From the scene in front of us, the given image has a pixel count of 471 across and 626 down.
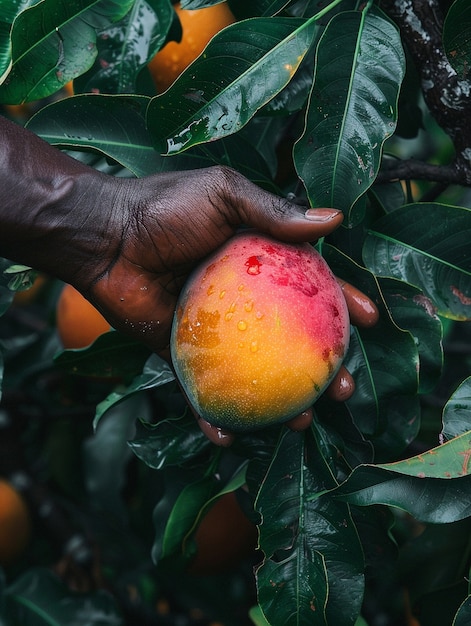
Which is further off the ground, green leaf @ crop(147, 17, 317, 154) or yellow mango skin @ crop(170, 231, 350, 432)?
green leaf @ crop(147, 17, 317, 154)

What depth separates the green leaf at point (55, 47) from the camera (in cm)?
96

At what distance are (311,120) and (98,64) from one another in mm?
388

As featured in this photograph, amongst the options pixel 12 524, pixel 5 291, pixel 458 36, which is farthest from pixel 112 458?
pixel 458 36

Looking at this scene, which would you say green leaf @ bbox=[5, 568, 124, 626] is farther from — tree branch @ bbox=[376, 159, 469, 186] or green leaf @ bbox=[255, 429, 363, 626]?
tree branch @ bbox=[376, 159, 469, 186]

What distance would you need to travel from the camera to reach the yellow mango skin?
31.7 inches

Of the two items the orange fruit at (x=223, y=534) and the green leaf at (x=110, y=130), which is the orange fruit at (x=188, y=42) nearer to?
the green leaf at (x=110, y=130)

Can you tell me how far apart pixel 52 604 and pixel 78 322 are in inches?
25.4

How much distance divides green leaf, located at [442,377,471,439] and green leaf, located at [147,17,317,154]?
41 centimetres

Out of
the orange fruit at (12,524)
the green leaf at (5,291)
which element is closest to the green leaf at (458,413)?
the green leaf at (5,291)

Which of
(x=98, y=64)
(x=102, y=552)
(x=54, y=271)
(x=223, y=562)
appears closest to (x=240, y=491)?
(x=223, y=562)

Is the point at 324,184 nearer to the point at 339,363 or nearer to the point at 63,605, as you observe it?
the point at 339,363

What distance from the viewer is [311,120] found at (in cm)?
91

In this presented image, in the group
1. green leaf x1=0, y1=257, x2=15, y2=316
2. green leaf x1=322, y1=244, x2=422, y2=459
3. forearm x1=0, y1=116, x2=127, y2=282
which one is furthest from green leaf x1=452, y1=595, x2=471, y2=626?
green leaf x1=0, y1=257, x2=15, y2=316

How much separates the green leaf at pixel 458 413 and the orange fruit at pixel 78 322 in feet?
2.36
